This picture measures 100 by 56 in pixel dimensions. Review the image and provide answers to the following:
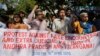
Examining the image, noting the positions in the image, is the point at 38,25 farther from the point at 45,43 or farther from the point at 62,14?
the point at 62,14

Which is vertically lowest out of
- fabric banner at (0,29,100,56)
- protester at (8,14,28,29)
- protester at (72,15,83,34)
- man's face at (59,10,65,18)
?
fabric banner at (0,29,100,56)

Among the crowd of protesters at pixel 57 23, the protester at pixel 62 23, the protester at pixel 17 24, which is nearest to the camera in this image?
the protester at pixel 17 24

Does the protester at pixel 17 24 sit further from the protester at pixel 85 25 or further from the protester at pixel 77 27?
the protester at pixel 85 25

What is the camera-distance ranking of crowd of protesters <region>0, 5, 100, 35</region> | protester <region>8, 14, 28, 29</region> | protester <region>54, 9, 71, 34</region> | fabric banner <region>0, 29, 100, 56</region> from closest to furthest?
fabric banner <region>0, 29, 100, 56</region> < protester <region>8, 14, 28, 29</region> < crowd of protesters <region>0, 5, 100, 35</region> < protester <region>54, 9, 71, 34</region>

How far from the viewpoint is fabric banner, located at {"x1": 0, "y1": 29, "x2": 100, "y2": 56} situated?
946cm

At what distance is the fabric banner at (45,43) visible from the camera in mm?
9461

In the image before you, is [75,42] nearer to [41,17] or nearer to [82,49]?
[82,49]

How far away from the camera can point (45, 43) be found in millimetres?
9602

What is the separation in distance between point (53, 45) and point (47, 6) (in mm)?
4869

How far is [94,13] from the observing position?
48.3 feet

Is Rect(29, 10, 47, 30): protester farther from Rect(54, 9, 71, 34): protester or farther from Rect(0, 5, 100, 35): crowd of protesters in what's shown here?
Rect(54, 9, 71, 34): protester

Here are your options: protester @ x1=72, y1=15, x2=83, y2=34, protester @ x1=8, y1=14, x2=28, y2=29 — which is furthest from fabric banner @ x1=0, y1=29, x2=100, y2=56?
protester @ x1=72, y1=15, x2=83, y2=34

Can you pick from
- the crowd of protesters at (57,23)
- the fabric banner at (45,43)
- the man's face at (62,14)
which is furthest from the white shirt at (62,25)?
the fabric banner at (45,43)

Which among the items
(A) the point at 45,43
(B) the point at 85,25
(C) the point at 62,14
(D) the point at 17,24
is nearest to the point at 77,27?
(B) the point at 85,25
